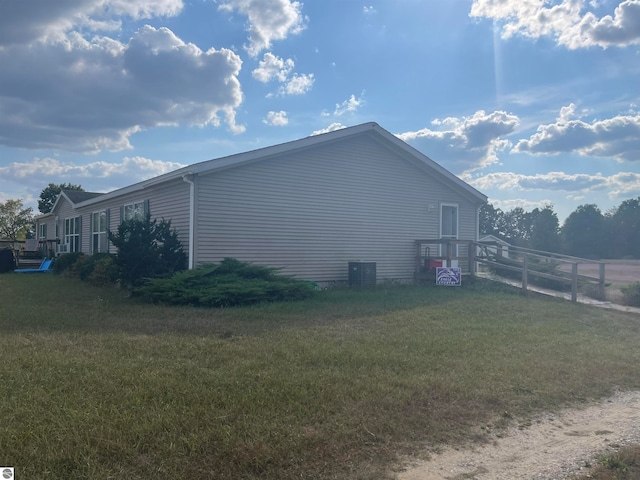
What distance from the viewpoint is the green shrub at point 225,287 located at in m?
10.1

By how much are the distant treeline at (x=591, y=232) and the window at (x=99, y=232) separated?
1741 inches

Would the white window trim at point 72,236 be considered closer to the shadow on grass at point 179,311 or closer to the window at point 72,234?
the window at point 72,234

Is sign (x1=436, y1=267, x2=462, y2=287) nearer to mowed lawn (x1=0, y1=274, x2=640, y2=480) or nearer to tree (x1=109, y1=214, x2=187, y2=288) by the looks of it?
mowed lawn (x1=0, y1=274, x2=640, y2=480)

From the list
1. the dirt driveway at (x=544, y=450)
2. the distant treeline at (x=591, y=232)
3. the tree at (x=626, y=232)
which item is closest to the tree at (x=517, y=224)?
the distant treeline at (x=591, y=232)

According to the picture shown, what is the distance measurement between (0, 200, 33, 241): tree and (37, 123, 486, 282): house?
28.8 meters

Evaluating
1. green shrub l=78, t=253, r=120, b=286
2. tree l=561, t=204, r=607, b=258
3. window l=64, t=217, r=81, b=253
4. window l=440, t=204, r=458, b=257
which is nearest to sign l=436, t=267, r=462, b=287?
window l=440, t=204, r=458, b=257

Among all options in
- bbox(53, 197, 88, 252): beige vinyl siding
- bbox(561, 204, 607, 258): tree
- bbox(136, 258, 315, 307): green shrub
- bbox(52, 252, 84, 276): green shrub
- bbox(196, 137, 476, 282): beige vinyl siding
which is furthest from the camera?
bbox(561, 204, 607, 258): tree

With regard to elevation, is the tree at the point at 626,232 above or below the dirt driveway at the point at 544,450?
above

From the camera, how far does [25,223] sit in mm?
42562

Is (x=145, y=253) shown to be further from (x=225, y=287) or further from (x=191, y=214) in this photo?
(x=225, y=287)

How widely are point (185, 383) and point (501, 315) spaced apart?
691cm

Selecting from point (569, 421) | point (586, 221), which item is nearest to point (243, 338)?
point (569, 421)

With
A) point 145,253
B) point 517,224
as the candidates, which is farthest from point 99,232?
point 517,224

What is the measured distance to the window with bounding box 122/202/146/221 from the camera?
15.7 metres
